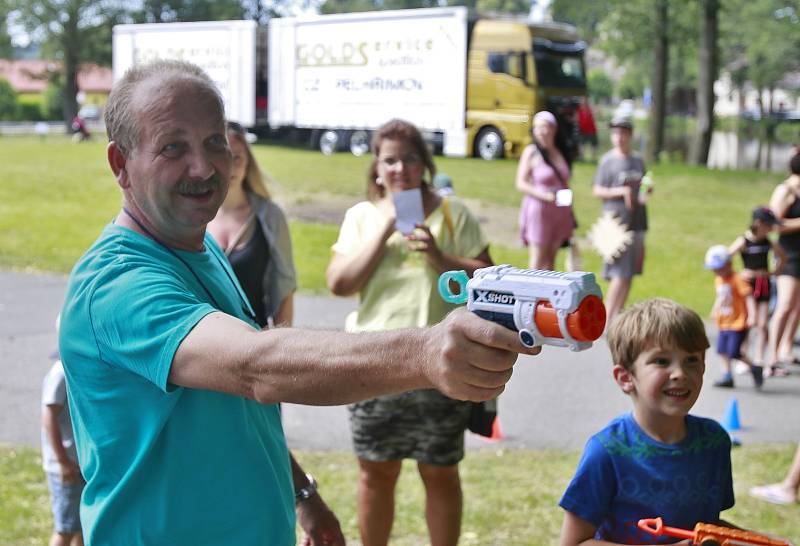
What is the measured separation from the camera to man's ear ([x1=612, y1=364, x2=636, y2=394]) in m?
3.18

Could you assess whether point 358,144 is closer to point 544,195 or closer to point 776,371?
point 544,195

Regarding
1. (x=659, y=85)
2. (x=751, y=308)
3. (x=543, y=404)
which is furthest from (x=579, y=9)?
(x=543, y=404)

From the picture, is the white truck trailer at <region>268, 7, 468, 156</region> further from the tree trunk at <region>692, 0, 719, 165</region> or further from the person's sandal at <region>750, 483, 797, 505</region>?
the tree trunk at <region>692, 0, 719, 165</region>

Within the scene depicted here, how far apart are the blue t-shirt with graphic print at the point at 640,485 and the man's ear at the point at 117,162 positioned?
1494 mm

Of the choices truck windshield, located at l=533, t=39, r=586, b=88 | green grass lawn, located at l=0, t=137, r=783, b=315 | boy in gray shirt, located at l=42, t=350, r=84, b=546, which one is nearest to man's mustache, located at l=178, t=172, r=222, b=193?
boy in gray shirt, located at l=42, t=350, r=84, b=546

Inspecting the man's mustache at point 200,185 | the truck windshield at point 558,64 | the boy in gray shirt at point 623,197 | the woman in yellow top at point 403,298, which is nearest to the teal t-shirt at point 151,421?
the man's mustache at point 200,185

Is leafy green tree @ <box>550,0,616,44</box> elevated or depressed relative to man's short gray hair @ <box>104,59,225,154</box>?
elevated

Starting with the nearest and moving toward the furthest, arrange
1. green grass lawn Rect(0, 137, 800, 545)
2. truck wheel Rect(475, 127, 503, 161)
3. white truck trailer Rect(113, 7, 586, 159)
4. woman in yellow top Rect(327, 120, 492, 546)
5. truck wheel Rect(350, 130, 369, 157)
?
woman in yellow top Rect(327, 120, 492, 546) < green grass lawn Rect(0, 137, 800, 545) < white truck trailer Rect(113, 7, 586, 159) < truck wheel Rect(475, 127, 503, 161) < truck wheel Rect(350, 130, 369, 157)

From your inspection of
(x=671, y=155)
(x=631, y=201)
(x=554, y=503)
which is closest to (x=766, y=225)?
(x=631, y=201)

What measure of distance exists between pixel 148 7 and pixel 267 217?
52017mm

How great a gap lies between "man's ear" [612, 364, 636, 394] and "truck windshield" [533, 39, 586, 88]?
14833 mm

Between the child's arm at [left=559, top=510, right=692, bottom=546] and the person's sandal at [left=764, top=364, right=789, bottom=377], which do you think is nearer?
the child's arm at [left=559, top=510, right=692, bottom=546]

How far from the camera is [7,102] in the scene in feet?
218

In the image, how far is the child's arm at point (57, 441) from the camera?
3.88 meters
